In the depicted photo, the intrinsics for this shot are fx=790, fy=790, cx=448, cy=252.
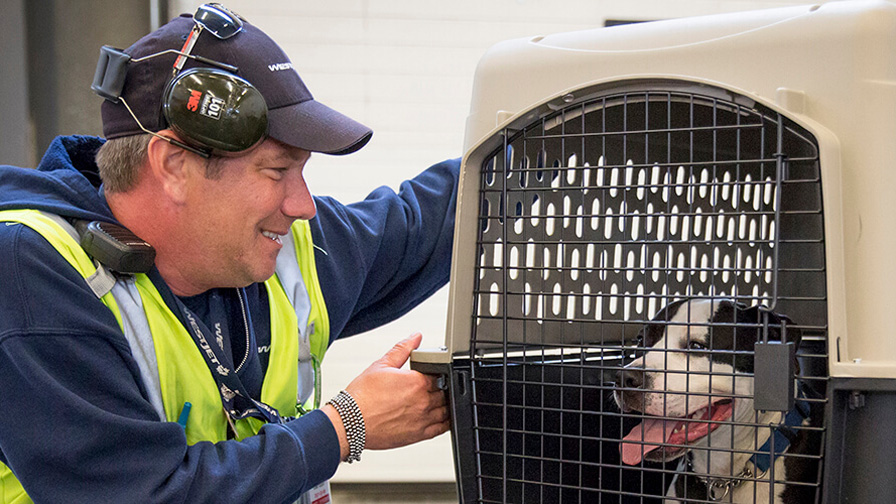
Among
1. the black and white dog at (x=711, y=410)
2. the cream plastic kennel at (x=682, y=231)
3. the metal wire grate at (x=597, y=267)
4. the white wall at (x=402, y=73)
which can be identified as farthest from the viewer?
the white wall at (x=402, y=73)

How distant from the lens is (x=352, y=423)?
112cm

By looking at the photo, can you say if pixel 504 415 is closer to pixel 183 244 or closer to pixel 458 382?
pixel 458 382

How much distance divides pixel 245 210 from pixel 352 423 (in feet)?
1.10

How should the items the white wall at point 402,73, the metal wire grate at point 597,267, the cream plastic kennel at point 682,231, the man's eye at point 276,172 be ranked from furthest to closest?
1. the white wall at point 402,73
2. the man's eye at point 276,172
3. the metal wire grate at point 597,267
4. the cream plastic kennel at point 682,231

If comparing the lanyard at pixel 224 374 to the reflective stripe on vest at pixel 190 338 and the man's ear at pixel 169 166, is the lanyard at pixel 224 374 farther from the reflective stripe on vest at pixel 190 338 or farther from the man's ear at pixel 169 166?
the man's ear at pixel 169 166

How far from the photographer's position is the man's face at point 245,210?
3.54 ft

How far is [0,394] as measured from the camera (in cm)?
94

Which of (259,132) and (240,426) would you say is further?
(240,426)

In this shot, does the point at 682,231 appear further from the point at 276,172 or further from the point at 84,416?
the point at 84,416

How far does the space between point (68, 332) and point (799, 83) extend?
3.01ft

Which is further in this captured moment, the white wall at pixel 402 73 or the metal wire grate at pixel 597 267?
the white wall at pixel 402 73

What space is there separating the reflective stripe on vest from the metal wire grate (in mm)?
324

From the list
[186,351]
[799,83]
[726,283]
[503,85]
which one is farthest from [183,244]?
[726,283]

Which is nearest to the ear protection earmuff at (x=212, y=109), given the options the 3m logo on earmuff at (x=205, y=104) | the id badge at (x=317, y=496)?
the 3m logo on earmuff at (x=205, y=104)
